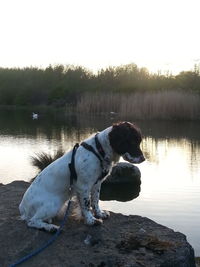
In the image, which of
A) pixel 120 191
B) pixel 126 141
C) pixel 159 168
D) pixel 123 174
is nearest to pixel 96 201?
pixel 126 141

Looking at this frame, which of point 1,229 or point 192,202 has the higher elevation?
point 1,229

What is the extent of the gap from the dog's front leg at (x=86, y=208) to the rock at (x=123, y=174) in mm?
6671

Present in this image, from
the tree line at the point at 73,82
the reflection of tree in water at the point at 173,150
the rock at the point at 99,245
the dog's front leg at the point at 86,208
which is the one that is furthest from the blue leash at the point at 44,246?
the tree line at the point at 73,82

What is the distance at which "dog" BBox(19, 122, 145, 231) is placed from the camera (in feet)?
17.3

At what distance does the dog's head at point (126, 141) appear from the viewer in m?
5.25

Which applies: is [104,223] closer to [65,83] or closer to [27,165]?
[27,165]

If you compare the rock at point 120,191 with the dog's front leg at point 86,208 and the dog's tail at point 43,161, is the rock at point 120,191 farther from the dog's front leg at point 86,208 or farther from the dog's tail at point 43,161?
the dog's front leg at point 86,208

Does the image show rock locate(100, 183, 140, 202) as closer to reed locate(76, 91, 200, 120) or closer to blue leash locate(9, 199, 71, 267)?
blue leash locate(9, 199, 71, 267)

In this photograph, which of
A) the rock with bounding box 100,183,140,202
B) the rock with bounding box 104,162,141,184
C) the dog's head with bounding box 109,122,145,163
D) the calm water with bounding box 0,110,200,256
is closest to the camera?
the dog's head with bounding box 109,122,145,163

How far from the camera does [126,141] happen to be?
17.3 feet

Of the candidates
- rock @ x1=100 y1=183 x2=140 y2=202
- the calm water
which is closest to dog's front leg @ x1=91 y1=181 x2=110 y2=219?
the calm water

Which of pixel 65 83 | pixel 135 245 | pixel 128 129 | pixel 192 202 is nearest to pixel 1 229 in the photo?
pixel 135 245

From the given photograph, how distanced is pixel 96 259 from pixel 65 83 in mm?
47995

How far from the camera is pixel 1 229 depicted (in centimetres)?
558
